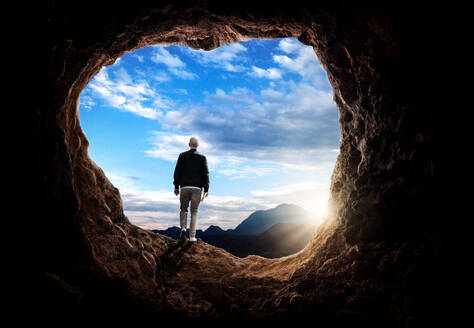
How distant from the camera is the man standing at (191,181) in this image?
6.54 metres

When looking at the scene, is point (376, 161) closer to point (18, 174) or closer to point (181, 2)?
point (181, 2)

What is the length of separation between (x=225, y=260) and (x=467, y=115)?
533 cm

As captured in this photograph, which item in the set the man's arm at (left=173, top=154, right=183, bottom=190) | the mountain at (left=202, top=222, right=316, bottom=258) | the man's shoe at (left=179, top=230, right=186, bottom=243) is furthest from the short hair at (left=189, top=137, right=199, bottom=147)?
the mountain at (left=202, top=222, right=316, bottom=258)

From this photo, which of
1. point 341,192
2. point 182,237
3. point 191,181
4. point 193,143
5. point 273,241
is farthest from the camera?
point 273,241

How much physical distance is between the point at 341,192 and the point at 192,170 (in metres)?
3.60

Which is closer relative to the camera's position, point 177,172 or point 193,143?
point 177,172

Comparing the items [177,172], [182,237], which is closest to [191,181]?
[177,172]

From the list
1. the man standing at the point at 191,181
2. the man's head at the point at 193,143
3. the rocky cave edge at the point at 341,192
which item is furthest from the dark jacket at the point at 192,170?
the rocky cave edge at the point at 341,192

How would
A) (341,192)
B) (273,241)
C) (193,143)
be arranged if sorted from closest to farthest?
1. (341,192)
2. (193,143)
3. (273,241)

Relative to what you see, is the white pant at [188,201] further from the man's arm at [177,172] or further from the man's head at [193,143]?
the man's head at [193,143]

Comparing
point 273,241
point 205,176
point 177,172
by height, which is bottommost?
point 273,241

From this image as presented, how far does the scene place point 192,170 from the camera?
21.5 feet

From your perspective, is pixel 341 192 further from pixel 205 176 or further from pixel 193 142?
pixel 193 142

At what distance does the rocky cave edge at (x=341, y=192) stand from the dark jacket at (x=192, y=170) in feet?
6.71
